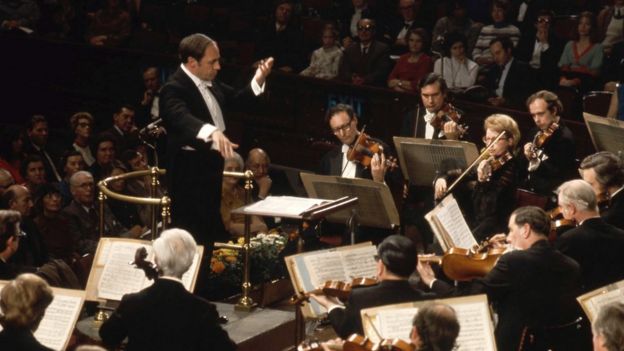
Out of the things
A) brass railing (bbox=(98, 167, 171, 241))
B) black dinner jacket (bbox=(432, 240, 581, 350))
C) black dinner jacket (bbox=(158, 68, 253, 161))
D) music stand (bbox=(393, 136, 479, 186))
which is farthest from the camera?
music stand (bbox=(393, 136, 479, 186))

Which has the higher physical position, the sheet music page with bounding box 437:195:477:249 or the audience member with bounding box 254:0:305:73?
the audience member with bounding box 254:0:305:73

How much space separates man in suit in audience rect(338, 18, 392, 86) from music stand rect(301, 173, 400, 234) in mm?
3907

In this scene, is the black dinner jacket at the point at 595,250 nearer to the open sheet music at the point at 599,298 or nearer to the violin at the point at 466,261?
the violin at the point at 466,261

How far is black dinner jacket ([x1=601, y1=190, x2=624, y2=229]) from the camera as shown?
6.48 meters

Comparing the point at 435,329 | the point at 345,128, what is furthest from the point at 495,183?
the point at 435,329

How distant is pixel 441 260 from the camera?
5.93 metres

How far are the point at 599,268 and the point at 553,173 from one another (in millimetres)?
1749

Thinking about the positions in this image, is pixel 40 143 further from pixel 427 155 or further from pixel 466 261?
pixel 466 261

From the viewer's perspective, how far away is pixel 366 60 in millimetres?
11031

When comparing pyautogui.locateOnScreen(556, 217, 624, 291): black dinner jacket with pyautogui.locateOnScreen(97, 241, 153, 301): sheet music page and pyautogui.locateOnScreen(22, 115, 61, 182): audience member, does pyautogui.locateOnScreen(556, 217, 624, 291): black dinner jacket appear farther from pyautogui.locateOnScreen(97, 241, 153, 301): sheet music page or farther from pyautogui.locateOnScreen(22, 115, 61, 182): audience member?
pyautogui.locateOnScreen(22, 115, 61, 182): audience member

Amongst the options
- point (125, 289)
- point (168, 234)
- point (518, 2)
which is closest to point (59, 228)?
point (125, 289)

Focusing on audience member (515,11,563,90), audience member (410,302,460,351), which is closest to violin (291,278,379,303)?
audience member (410,302,460,351)

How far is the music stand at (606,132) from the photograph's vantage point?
723 centimetres

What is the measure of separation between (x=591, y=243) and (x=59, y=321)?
2.72 meters
